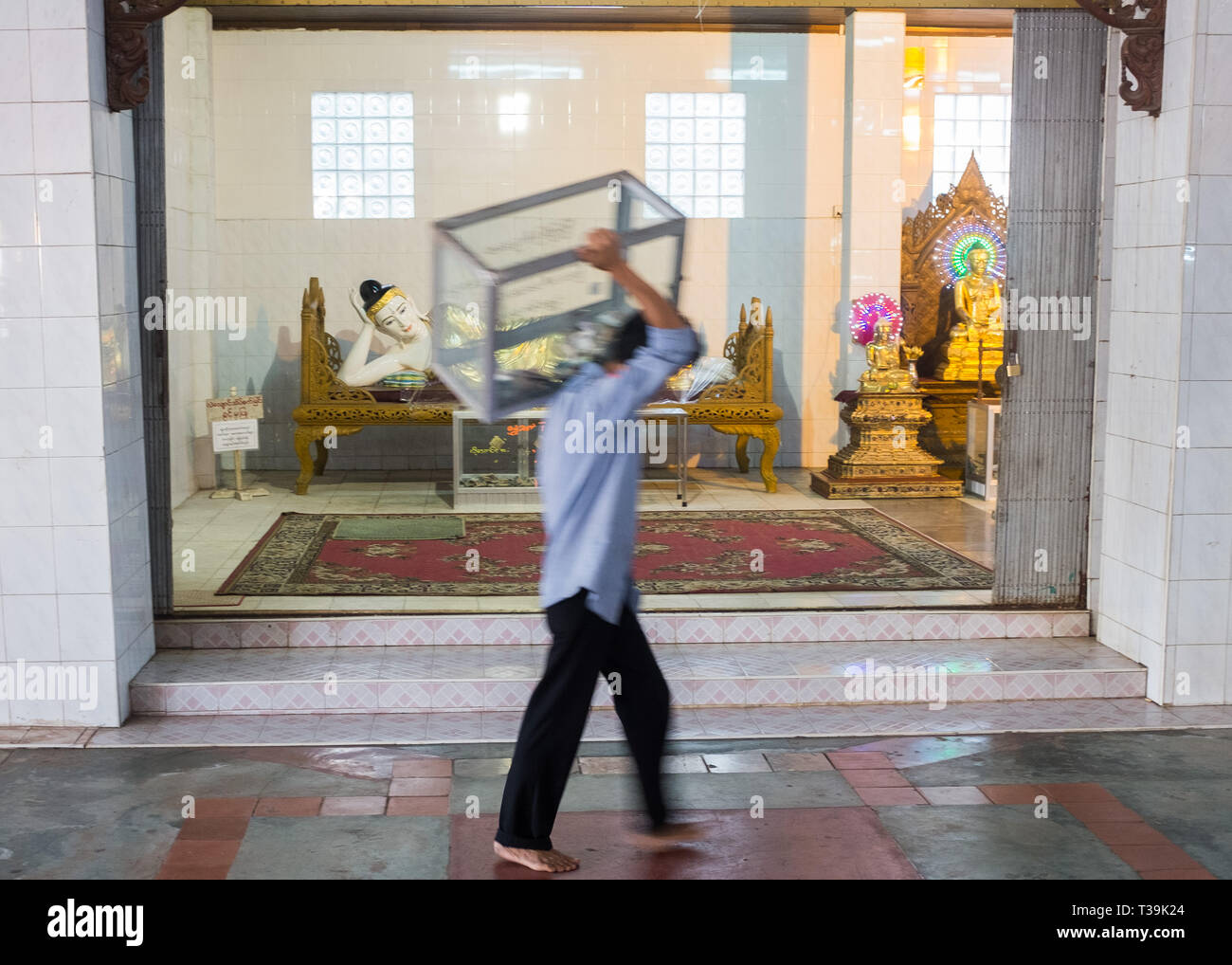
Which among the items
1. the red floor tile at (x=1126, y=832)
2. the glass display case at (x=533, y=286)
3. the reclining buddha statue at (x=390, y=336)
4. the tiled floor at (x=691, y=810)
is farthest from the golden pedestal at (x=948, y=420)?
the glass display case at (x=533, y=286)

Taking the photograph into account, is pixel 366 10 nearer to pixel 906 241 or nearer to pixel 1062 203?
pixel 906 241

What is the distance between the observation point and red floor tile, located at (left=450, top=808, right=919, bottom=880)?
3729mm

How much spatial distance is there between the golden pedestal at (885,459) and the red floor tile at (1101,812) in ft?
17.9

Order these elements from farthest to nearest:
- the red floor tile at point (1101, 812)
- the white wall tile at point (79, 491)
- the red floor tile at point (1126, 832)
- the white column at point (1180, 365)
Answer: the white column at point (1180, 365), the white wall tile at point (79, 491), the red floor tile at point (1101, 812), the red floor tile at point (1126, 832)

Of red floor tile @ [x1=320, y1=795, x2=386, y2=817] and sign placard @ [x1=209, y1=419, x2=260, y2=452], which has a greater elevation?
sign placard @ [x1=209, y1=419, x2=260, y2=452]

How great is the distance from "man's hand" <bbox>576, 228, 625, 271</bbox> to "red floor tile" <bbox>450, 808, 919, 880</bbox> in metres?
1.64

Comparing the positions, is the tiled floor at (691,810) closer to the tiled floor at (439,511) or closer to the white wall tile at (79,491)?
the white wall tile at (79,491)

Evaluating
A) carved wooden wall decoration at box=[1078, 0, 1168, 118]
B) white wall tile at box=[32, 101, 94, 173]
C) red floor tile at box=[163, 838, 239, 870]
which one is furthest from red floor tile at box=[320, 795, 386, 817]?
carved wooden wall decoration at box=[1078, 0, 1168, 118]

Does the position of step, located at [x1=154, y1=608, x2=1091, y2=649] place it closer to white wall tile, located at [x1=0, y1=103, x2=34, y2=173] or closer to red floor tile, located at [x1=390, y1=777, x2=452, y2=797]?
red floor tile, located at [x1=390, y1=777, x2=452, y2=797]

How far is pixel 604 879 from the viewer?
12.1ft

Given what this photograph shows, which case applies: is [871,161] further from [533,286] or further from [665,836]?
[665,836]

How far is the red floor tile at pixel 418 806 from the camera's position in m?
4.23
